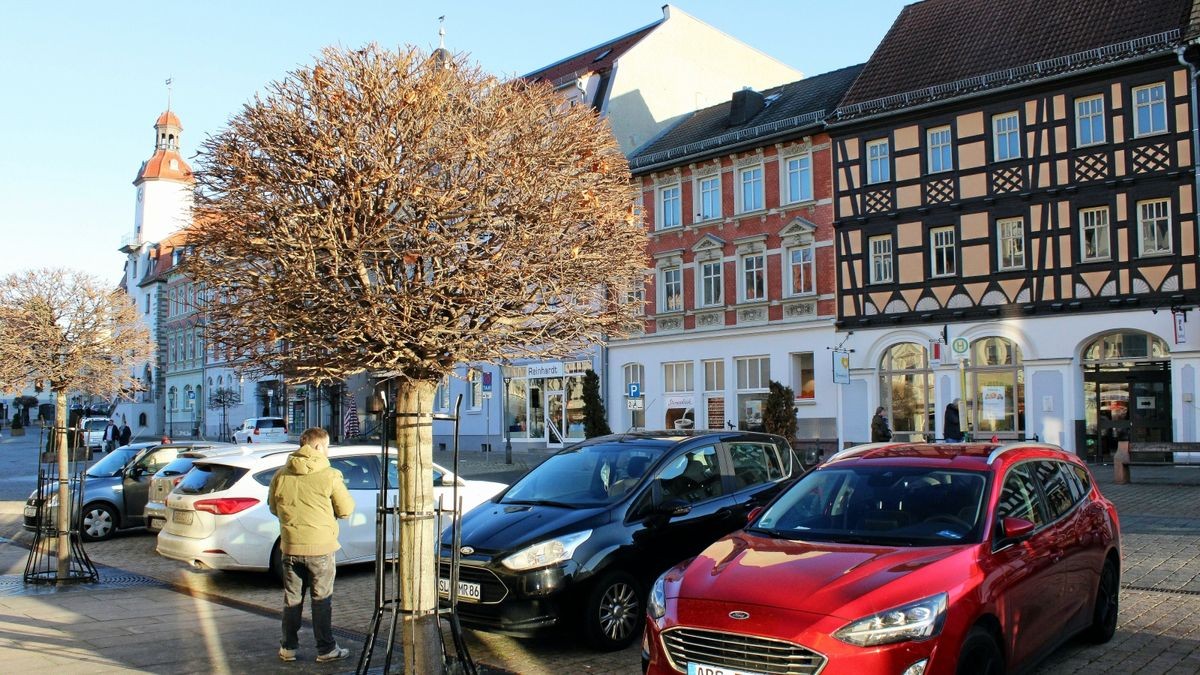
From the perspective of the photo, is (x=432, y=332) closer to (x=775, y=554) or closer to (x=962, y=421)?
(x=775, y=554)

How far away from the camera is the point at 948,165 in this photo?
1151 inches

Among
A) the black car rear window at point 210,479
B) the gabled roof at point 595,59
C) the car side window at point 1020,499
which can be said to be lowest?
the black car rear window at point 210,479

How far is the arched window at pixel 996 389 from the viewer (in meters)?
27.8

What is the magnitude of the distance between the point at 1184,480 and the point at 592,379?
19.4m

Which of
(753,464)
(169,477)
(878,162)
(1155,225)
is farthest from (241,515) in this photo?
(878,162)

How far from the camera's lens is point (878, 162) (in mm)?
30797

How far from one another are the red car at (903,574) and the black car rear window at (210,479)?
23.2ft

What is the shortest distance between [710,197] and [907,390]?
10.0 meters

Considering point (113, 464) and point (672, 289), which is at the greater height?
point (672, 289)

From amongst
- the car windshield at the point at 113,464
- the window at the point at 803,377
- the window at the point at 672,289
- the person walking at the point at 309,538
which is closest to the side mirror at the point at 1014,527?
the person walking at the point at 309,538

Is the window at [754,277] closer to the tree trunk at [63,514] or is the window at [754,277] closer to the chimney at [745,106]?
the chimney at [745,106]

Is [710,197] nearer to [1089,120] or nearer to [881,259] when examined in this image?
[881,259]

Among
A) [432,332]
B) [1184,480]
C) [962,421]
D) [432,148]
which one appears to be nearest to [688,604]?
[432,332]

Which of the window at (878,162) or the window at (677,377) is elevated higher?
the window at (878,162)
